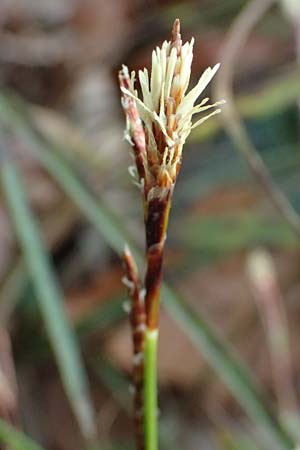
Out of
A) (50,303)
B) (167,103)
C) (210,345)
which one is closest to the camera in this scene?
(167,103)

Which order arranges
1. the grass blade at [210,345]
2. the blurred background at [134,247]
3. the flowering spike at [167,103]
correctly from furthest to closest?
the blurred background at [134,247], the grass blade at [210,345], the flowering spike at [167,103]

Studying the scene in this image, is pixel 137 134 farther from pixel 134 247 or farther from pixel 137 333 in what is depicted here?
pixel 134 247

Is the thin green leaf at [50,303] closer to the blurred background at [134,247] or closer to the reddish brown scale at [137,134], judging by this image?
the blurred background at [134,247]

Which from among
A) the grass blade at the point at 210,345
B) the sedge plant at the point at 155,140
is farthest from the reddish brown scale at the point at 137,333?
the grass blade at the point at 210,345

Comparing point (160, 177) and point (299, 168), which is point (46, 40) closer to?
point (299, 168)

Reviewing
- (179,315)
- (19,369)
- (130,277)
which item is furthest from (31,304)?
(130,277)

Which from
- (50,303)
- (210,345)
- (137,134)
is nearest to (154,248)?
(137,134)

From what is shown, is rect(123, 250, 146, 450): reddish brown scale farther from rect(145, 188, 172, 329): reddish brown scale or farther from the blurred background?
the blurred background
